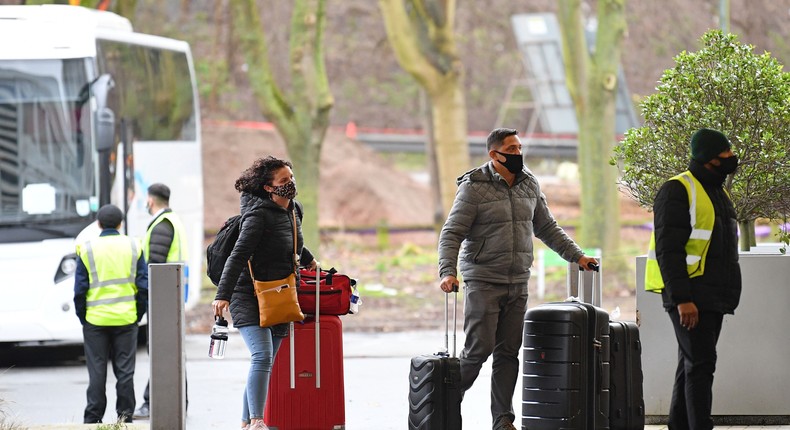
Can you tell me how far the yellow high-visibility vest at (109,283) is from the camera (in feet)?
35.6

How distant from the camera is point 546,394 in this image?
862 cm

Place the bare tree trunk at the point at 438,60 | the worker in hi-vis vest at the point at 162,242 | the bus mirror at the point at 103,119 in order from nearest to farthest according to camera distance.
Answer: the worker in hi-vis vest at the point at 162,242 < the bus mirror at the point at 103,119 < the bare tree trunk at the point at 438,60

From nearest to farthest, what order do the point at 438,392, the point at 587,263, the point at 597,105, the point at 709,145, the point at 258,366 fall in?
the point at 709,145 → the point at 438,392 → the point at 258,366 → the point at 587,263 → the point at 597,105

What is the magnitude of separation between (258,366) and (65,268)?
7.02 meters

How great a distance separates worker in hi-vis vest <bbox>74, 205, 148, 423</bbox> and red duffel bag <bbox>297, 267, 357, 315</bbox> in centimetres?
208

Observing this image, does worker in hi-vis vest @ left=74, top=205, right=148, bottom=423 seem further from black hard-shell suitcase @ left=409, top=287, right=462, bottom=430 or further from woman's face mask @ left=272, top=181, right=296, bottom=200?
black hard-shell suitcase @ left=409, top=287, right=462, bottom=430

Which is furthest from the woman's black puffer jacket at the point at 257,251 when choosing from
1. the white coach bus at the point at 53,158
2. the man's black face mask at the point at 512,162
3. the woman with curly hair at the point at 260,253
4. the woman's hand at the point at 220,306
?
the white coach bus at the point at 53,158

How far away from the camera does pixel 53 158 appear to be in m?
15.8

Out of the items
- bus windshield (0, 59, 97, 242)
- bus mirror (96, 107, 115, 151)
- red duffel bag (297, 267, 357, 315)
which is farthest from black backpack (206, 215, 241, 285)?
bus windshield (0, 59, 97, 242)

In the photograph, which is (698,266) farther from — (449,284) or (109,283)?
(109,283)

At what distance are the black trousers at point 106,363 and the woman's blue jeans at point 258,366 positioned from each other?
2223mm

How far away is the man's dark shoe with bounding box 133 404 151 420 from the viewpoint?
459 inches

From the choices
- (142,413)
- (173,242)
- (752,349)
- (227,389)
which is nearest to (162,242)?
(173,242)

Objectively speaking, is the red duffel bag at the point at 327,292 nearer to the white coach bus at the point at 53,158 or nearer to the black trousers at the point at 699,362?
the black trousers at the point at 699,362
